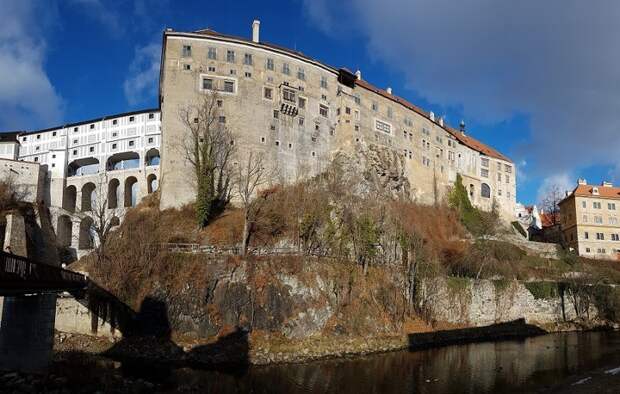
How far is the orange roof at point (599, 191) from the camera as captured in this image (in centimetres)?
7169

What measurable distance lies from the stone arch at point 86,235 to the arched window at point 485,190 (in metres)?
50.0

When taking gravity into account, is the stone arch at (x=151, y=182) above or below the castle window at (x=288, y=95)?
below

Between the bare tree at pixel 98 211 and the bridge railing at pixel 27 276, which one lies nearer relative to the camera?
the bridge railing at pixel 27 276

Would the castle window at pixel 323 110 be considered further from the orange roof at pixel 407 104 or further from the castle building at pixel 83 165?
the castle building at pixel 83 165

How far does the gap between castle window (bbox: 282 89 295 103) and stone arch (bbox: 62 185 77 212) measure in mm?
27457

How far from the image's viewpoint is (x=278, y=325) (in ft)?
101

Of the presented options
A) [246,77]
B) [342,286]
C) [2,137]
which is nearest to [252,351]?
[342,286]

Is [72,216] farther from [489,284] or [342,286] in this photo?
[489,284]

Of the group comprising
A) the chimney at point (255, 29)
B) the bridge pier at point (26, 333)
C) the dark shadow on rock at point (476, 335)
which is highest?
the chimney at point (255, 29)

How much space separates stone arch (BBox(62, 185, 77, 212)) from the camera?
190ft

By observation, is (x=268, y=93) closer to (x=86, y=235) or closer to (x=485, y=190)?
(x=86, y=235)

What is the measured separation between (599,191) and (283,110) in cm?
4944

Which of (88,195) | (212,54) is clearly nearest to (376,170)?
(212,54)

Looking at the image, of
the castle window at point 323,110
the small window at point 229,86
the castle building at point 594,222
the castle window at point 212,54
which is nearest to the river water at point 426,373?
the castle window at point 323,110
